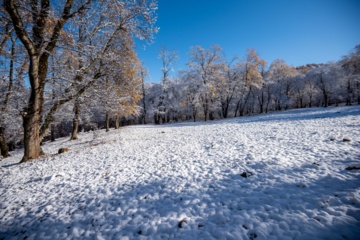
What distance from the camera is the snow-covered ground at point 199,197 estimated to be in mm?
3215

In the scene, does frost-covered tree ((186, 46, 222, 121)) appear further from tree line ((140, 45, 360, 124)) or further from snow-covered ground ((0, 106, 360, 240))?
snow-covered ground ((0, 106, 360, 240))

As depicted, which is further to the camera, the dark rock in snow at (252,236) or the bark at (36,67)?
the bark at (36,67)

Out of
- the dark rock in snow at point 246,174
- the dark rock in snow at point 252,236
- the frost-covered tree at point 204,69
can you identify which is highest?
the frost-covered tree at point 204,69

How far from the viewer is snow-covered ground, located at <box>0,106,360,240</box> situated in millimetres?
3215

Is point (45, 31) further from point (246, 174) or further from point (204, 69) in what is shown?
point (204, 69)

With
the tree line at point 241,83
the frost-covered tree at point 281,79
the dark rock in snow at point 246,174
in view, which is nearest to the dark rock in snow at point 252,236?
the dark rock in snow at point 246,174

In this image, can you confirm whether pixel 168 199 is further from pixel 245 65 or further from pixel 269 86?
pixel 269 86

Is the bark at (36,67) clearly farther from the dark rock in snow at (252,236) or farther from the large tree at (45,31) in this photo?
the dark rock in snow at (252,236)

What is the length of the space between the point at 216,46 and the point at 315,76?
32680 mm

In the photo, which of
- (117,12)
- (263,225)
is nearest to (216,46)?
(117,12)

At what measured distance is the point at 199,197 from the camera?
429 centimetres

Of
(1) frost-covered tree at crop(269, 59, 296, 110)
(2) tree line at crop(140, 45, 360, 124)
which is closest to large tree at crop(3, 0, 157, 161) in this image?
(2) tree line at crop(140, 45, 360, 124)

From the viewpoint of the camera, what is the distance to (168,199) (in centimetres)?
436

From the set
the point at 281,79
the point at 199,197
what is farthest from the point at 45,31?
the point at 281,79
